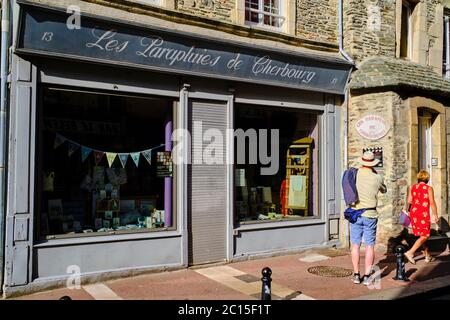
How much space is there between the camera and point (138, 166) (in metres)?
7.73

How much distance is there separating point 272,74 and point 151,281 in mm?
4388

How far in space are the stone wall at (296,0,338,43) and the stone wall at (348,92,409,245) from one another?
1576 millimetres

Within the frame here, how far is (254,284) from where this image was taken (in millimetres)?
6855

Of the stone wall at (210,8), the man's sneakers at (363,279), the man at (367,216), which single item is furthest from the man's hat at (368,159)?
the stone wall at (210,8)

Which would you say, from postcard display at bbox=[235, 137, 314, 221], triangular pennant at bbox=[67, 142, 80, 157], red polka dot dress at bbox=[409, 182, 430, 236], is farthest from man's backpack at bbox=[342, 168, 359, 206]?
triangular pennant at bbox=[67, 142, 80, 157]

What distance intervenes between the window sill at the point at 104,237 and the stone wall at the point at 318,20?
4.87 m

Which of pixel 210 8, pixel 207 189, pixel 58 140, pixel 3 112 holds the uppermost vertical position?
pixel 210 8

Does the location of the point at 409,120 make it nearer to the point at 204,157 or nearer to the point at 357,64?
the point at 357,64

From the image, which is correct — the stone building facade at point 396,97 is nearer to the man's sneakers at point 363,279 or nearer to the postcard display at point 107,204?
the man's sneakers at point 363,279

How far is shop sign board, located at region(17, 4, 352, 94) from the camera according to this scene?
6.24 meters

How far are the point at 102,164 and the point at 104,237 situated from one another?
1.24 metres

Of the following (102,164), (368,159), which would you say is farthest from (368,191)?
(102,164)

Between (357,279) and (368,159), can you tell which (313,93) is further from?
(357,279)
